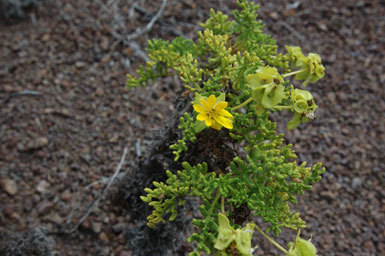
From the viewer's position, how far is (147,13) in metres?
3.39

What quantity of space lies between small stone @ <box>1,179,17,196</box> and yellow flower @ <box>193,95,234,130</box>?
1.65 meters

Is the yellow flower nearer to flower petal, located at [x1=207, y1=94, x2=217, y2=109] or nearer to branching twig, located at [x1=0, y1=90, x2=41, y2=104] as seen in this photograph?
flower petal, located at [x1=207, y1=94, x2=217, y2=109]

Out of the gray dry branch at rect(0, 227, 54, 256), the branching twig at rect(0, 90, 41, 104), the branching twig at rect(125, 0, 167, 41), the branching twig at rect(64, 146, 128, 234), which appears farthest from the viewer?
the branching twig at rect(125, 0, 167, 41)

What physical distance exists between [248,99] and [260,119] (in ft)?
0.33

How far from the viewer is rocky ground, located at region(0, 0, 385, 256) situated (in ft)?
8.30

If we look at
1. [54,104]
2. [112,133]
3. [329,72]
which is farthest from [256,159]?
[329,72]

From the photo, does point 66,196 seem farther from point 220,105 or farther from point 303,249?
point 303,249

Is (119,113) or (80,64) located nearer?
(119,113)

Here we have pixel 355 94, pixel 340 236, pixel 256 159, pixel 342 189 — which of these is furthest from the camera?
pixel 355 94

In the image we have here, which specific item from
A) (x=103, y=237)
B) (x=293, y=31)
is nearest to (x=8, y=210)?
(x=103, y=237)

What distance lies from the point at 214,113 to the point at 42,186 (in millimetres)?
1615

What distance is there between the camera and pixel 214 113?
55.2 inches

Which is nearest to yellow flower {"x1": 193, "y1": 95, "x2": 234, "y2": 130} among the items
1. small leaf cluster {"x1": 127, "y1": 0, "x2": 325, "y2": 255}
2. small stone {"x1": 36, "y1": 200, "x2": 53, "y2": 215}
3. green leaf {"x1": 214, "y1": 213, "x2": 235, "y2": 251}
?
small leaf cluster {"x1": 127, "y1": 0, "x2": 325, "y2": 255}

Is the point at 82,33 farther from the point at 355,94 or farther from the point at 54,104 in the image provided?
the point at 355,94
